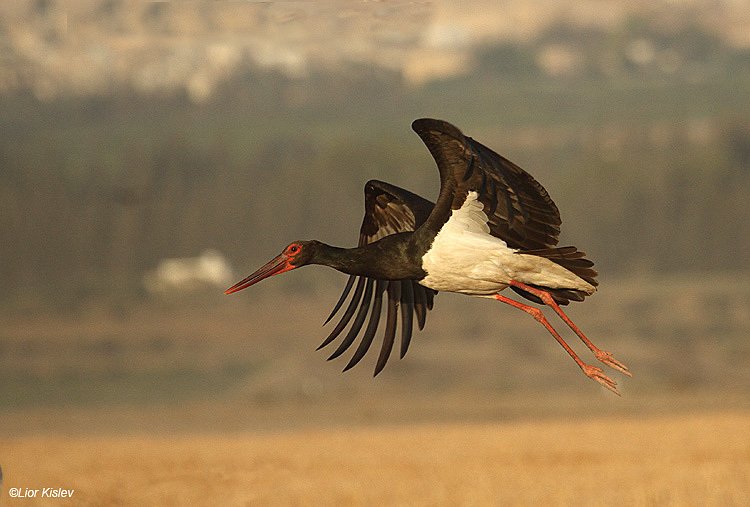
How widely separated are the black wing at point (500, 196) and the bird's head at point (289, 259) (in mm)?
1442

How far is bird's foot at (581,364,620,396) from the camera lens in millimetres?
9156

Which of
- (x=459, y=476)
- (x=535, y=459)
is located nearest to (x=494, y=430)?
(x=535, y=459)

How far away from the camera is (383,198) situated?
436 inches

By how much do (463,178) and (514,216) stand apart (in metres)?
0.72

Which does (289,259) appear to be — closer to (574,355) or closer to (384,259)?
(384,259)

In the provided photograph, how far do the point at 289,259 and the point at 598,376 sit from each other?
3323 millimetres

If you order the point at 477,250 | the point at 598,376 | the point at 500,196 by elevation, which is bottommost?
the point at 598,376

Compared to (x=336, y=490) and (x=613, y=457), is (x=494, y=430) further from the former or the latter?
(x=336, y=490)

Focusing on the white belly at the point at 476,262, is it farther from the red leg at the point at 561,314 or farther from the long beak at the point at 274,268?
the long beak at the point at 274,268

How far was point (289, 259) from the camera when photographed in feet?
33.0
